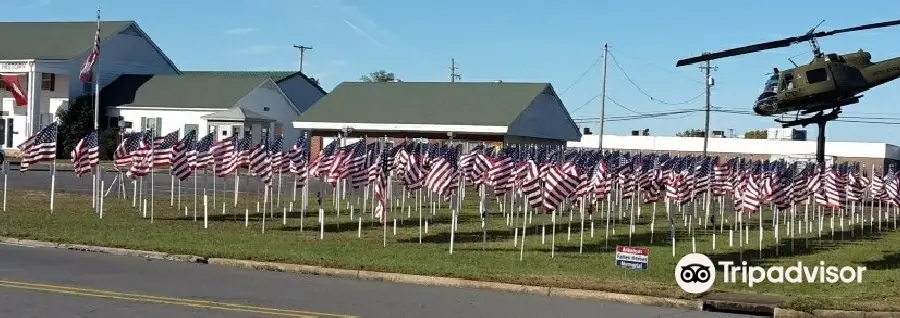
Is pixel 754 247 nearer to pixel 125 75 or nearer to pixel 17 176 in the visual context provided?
pixel 17 176

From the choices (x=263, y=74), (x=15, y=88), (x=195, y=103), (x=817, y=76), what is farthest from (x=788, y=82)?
(x=263, y=74)

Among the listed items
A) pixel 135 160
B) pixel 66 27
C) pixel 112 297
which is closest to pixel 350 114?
pixel 66 27

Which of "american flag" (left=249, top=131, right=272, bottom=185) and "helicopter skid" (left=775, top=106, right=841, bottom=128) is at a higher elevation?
"helicopter skid" (left=775, top=106, right=841, bottom=128)

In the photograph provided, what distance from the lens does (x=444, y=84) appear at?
70.5 metres

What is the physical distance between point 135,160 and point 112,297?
17.3 metres

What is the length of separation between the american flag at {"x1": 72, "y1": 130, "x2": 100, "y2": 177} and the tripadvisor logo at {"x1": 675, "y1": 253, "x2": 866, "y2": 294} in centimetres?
1810

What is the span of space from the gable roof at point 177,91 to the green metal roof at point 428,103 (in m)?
6.62

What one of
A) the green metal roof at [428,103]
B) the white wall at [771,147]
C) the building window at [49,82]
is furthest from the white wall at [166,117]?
the white wall at [771,147]

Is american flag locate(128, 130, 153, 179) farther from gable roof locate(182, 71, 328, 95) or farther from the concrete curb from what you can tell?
gable roof locate(182, 71, 328, 95)

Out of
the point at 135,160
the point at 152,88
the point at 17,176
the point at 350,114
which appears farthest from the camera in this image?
the point at 152,88

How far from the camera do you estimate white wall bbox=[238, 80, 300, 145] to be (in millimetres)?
72312

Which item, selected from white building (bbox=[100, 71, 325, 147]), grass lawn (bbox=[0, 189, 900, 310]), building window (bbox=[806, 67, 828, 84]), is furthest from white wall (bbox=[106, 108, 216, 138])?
building window (bbox=[806, 67, 828, 84])

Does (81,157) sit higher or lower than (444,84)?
lower

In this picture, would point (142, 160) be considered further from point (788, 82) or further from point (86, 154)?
point (788, 82)
